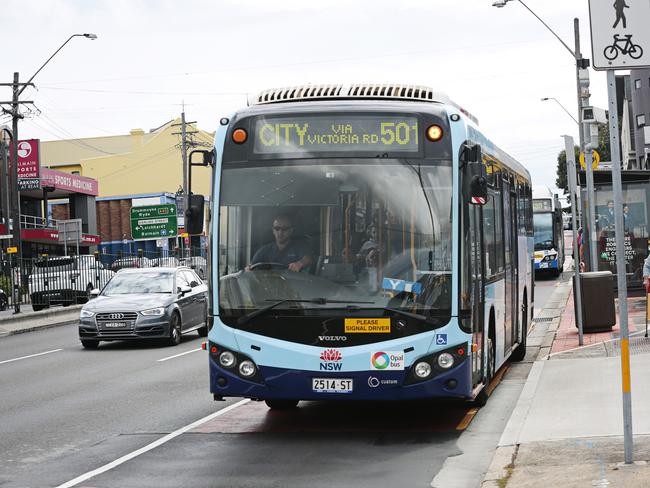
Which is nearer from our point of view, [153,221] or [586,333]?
[586,333]

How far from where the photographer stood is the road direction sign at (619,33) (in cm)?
759

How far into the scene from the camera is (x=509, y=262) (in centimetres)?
1436

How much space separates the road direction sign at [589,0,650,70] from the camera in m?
7.59

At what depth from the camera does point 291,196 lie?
10.0 metres

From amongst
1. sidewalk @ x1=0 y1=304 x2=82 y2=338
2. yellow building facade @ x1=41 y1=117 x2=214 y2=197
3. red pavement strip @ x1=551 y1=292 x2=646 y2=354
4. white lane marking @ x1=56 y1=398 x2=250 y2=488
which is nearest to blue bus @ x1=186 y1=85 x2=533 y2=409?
white lane marking @ x1=56 y1=398 x2=250 y2=488

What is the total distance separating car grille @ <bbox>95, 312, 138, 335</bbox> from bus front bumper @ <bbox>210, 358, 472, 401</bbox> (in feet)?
36.6

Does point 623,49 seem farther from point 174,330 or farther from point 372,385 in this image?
point 174,330

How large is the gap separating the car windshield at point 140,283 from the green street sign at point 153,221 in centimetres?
4219

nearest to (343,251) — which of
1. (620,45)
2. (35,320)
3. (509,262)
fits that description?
(620,45)

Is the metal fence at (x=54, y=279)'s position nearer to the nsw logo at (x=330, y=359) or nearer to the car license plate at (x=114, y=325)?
the car license plate at (x=114, y=325)

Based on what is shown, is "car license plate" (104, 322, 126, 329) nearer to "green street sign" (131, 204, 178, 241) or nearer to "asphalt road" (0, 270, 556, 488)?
"asphalt road" (0, 270, 556, 488)

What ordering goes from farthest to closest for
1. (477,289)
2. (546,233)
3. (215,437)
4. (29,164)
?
(29,164) → (546,233) → (477,289) → (215,437)

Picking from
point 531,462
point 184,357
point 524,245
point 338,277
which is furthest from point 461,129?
point 184,357

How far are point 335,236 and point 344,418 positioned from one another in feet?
7.82
